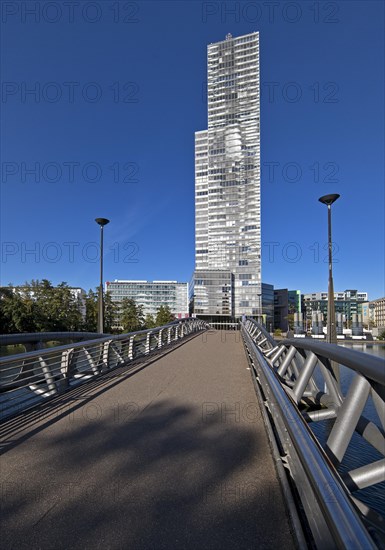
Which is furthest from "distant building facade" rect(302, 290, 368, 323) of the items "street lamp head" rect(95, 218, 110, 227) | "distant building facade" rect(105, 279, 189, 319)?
"street lamp head" rect(95, 218, 110, 227)

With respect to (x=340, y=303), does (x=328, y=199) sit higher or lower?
higher

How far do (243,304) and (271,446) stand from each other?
92748 millimetres

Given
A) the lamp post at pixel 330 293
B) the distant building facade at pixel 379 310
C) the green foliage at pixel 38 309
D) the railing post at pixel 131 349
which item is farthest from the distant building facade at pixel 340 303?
the railing post at pixel 131 349

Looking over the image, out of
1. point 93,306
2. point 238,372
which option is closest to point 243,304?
point 93,306

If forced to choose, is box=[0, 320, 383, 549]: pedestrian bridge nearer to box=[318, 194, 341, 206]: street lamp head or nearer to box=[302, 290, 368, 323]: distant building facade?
box=[318, 194, 341, 206]: street lamp head

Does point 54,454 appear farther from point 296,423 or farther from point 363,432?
point 363,432

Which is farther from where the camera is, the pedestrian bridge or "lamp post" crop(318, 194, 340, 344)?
"lamp post" crop(318, 194, 340, 344)

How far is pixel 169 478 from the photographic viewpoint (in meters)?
2.63

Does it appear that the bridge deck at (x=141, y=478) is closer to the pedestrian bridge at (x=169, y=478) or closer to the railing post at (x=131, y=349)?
the pedestrian bridge at (x=169, y=478)

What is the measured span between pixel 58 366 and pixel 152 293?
139m

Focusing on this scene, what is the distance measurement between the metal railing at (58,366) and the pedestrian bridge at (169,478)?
15cm

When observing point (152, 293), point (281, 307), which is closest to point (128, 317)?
point (281, 307)

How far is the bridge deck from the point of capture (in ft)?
6.51

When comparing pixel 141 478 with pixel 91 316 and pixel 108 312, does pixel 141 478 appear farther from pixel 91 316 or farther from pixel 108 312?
pixel 108 312
